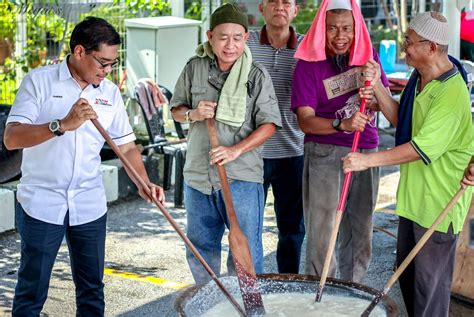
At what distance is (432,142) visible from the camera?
4.03m

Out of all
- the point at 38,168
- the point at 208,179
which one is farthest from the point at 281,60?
the point at 38,168

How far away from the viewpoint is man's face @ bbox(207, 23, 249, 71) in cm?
439

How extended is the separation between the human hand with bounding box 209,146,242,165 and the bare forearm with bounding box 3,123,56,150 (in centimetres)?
79

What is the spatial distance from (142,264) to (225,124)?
7.63ft

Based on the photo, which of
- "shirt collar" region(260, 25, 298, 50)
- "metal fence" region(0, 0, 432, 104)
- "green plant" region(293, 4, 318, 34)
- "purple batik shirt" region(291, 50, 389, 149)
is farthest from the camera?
"green plant" region(293, 4, 318, 34)

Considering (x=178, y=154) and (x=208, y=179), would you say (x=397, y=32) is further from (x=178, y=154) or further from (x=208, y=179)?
(x=208, y=179)

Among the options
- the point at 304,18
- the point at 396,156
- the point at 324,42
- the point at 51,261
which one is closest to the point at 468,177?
the point at 396,156

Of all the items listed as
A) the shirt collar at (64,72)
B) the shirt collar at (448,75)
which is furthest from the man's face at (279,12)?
the shirt collar at (64,72)

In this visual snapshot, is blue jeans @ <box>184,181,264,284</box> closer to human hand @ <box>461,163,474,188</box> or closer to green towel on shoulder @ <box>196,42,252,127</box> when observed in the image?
green towel on shoulder @ <box>196,42,252,127</box>

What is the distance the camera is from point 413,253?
12.4ft

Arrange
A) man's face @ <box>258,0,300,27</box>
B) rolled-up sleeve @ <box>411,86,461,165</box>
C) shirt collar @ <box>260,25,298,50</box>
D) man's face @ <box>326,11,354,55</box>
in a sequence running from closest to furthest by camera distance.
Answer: rolled-up sleeve @ <box>411,86,461,165</box> → man's face @ <box>326,11,354,55</box> → man's face @ <box>258,0,300,27</box> → shirt collar @ <box>260,25,298,50</box>

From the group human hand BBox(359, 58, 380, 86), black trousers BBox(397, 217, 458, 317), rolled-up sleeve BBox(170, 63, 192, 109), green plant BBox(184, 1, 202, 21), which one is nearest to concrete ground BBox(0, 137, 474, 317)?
black trousers BBox(397, 217, 458, 317)

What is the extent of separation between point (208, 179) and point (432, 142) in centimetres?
116

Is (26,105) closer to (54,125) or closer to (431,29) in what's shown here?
(54,125)
